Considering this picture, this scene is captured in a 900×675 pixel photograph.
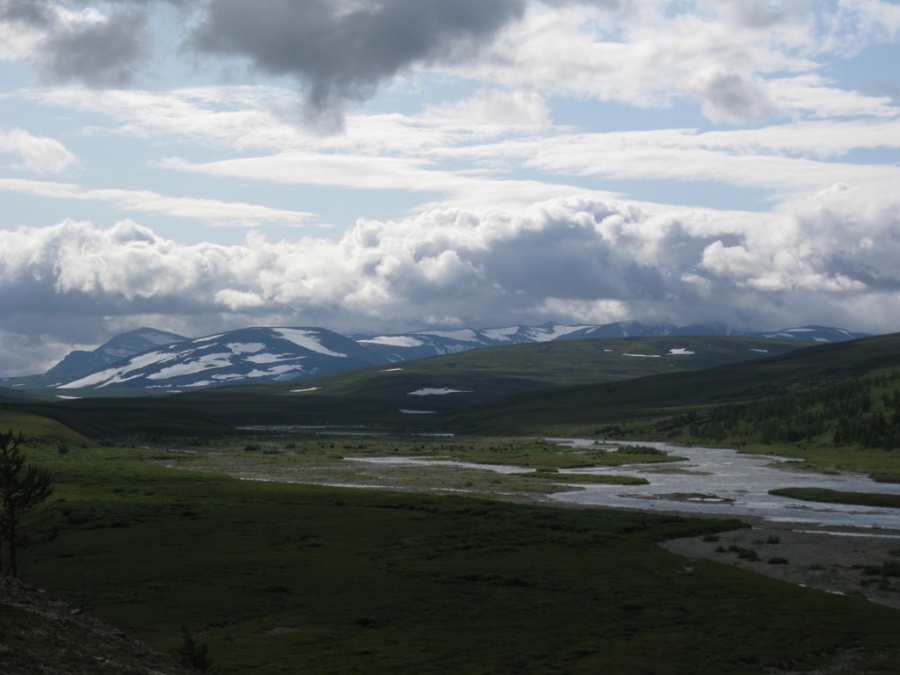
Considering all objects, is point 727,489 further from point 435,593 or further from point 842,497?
point 435,593

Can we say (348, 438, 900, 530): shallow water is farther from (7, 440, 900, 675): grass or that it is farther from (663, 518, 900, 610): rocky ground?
(7, 440, 900, 675): grass

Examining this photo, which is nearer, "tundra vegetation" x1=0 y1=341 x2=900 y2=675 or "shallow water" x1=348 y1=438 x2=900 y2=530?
"tundra vegetation" x1=0 y1=341 x2=900 y2=675

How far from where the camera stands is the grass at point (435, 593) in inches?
1407

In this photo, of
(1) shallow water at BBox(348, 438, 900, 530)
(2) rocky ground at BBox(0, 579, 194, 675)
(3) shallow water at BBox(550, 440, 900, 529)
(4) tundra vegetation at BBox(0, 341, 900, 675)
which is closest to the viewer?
(2) rocky ground at BBox(0, 579, 194, 675)

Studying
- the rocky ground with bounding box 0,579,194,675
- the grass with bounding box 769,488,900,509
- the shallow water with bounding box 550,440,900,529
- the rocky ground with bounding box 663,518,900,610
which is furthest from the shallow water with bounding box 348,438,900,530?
the rocky ground with bounding box 0,579,194,675

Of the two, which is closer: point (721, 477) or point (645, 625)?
point (645, 625)

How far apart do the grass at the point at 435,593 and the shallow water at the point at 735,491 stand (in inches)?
464

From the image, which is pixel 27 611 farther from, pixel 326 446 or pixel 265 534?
pixel 326 446

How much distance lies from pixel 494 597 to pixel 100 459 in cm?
8969

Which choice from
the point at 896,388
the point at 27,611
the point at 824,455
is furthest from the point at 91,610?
the point at 896,388

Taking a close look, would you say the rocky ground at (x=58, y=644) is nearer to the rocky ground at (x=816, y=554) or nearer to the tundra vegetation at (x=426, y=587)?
the tundra vegetation at (x=426, y=587)

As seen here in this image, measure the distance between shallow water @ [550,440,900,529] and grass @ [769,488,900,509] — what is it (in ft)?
6.15

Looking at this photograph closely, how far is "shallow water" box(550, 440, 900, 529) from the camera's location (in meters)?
78.7

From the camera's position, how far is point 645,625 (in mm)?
40094
